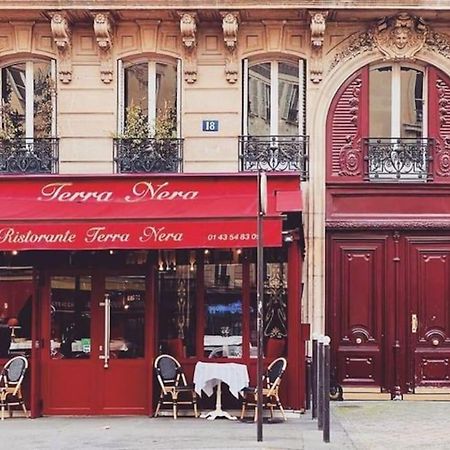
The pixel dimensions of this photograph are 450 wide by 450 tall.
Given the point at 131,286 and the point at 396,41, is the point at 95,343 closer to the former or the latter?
the point at 131,286

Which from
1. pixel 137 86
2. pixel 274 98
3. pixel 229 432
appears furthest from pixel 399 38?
pixel 229 432

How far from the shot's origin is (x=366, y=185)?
16078mm

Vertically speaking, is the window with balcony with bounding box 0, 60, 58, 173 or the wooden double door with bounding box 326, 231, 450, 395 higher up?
the window with balcony with bounding box 0, 60, 58, 173

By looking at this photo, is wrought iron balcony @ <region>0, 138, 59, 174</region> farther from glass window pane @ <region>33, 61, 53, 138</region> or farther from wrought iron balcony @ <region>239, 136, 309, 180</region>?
wrought iron balcony @ <region>239, 136, 309, 180</region>

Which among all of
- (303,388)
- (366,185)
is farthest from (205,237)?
(366,185)

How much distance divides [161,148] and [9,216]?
3.32 meters

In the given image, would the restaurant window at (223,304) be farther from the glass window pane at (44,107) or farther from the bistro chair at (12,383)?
the glass window pane at (44,107)

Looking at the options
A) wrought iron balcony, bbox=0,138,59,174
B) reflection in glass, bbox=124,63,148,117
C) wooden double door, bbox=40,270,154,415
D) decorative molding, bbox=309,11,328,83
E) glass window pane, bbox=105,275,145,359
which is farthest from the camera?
reflection in glass, bbox=124,63,148,117

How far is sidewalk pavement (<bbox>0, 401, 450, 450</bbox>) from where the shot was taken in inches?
452

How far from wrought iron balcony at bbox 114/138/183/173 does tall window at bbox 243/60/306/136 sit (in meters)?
1.22

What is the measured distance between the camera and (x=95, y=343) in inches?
555

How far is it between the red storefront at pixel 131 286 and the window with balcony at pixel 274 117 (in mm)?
2081

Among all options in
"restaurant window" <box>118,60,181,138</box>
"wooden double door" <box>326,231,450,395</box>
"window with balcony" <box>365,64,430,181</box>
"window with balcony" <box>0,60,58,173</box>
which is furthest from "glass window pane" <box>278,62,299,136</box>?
"window with balcony" <box>0,60,58,173</box>

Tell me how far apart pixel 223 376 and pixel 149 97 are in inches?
200
